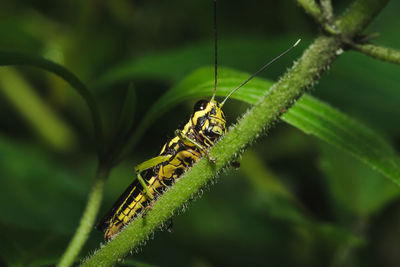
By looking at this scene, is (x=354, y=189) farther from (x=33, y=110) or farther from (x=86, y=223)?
(x=33, y=110)

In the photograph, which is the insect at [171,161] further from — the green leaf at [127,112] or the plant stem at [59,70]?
the plant stem at [59,70]

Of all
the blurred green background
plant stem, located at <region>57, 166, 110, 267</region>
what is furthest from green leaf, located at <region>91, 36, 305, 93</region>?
plant stem, located at <region>57, 166, 110, 267</region>

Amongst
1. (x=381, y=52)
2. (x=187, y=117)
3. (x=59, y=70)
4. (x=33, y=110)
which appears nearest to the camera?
(x=381, y=52)

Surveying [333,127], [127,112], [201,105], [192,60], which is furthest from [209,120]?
[192,60]

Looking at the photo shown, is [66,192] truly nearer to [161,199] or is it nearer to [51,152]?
[51,152]

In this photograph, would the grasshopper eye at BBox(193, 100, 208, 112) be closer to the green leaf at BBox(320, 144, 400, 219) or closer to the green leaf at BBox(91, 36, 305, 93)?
the green leaf at BBox(91, 36, 305, 93)

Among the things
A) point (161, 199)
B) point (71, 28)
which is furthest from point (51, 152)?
point (161, 199)

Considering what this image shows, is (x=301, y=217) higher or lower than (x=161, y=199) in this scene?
higher
